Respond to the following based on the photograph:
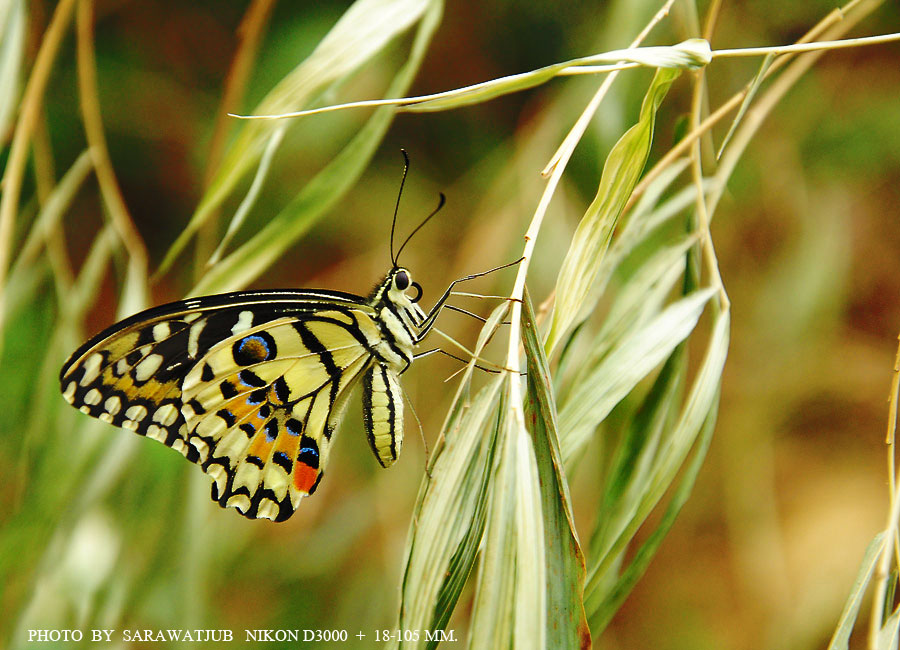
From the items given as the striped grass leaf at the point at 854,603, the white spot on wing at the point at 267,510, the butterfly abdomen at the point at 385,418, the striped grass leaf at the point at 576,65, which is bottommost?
the striped grass leaf at the point at 854,603

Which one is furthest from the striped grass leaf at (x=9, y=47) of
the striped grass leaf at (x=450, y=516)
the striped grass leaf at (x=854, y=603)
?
the striped grass leaf at (x=854, y=603)

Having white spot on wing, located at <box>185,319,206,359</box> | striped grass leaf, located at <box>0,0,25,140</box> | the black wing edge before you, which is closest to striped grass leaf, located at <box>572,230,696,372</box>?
the black wing edge

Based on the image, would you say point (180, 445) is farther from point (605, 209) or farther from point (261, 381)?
point (605, 209)

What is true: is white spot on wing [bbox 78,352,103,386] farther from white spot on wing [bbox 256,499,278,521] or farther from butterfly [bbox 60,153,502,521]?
white spot on wing [bbox 256,499,278,521]

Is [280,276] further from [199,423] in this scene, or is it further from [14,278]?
[199,423]

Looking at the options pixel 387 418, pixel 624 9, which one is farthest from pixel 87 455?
pixel 624 9

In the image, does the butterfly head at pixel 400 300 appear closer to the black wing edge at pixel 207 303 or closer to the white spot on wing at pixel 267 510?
the black wing edge at pixel 207 303

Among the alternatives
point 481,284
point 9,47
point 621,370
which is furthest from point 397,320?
point 9,47
